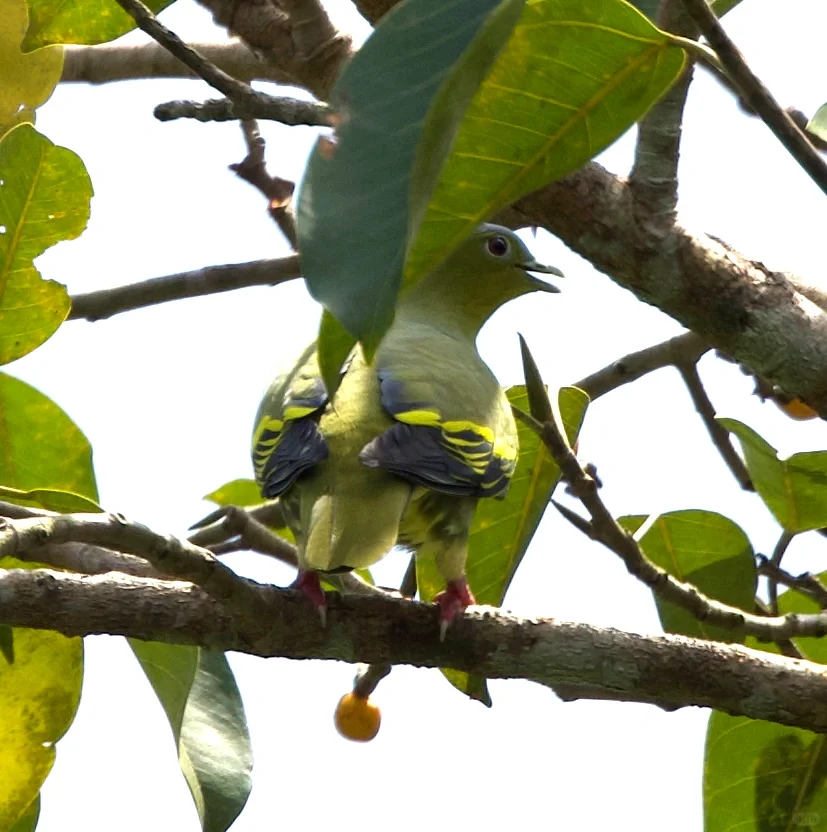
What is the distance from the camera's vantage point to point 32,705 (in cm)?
205

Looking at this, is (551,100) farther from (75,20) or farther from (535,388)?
(75,20)

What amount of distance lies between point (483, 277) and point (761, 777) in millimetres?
1945

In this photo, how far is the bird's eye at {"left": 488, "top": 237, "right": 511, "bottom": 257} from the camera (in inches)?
154

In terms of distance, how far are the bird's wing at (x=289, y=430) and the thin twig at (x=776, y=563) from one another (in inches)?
39.0

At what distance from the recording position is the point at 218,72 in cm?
179

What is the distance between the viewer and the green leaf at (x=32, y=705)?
2035 millimetres

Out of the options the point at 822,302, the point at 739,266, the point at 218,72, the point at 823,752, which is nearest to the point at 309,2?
the point at 218,72

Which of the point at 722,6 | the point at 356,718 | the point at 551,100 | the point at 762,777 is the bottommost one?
the point at 762,777

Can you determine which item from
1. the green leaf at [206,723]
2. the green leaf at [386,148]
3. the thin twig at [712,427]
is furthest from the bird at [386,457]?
the green leaf at [386,148]

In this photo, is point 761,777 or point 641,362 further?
point 641,362

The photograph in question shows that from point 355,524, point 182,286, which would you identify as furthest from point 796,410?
point 182,286

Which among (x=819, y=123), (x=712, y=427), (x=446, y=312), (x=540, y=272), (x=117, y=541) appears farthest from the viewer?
(x=540, y=272)

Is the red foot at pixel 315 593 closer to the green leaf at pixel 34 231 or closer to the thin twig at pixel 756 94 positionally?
the green leaf at pixel 34 231

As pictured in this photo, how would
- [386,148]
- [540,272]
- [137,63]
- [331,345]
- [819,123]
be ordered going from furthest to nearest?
[540,272] → [137,63] → [819,123] → [331,345] → [386,148]
